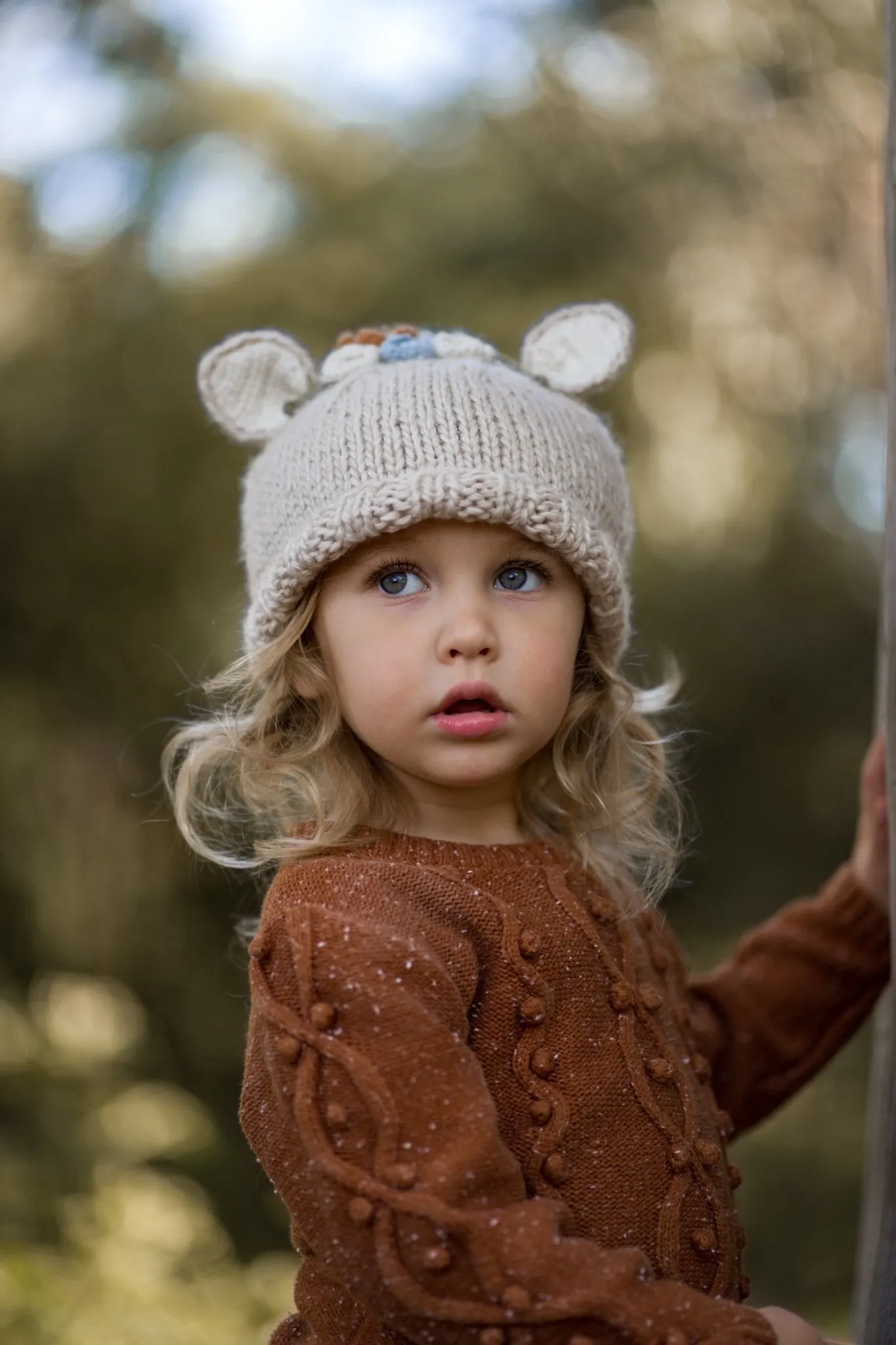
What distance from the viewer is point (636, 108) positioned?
3.62 metres

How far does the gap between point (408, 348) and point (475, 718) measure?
0.52 m

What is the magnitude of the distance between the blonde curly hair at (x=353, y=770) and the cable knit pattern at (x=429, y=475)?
64mm

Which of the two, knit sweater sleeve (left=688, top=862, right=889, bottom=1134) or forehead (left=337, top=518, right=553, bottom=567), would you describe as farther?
knit sweater sleeve (left=688, top=862, right=889, bottom=1134)

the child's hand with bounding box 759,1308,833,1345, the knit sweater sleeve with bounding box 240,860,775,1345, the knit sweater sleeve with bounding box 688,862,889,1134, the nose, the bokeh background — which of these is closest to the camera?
the knit sweater sleeve with bounding box 240,860,775,1345

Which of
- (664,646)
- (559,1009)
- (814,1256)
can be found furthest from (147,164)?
(814,1256)

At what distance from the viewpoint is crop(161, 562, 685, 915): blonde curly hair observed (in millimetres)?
1735

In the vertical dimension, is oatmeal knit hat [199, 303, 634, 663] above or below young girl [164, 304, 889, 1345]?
above

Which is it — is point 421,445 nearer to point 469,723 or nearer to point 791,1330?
point 469,723

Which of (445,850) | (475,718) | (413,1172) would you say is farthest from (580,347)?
(413,1172)

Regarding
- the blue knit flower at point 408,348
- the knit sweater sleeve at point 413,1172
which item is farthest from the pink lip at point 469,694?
the blue knit flower at point 408,348

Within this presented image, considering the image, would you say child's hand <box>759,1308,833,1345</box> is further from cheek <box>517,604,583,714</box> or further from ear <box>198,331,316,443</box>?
ear <box>198,331,316,443</box>

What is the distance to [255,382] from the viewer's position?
6.23 ft

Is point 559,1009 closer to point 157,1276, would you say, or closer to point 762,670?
point 157,1276

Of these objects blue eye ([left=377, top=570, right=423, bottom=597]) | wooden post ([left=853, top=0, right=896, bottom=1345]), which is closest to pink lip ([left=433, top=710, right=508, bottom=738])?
blue eye ([left=377, top=570, right=423, bottom=597])
